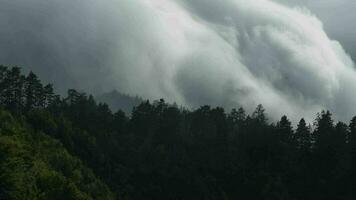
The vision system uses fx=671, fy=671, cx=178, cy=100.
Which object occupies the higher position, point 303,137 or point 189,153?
point 303,137

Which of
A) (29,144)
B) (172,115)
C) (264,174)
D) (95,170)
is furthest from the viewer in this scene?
(172,115)

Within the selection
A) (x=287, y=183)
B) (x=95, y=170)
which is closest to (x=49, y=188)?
(x=95, y=170)

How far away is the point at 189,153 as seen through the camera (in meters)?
189

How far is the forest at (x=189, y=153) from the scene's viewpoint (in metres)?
171

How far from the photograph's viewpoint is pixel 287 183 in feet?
600

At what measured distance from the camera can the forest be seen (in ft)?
560

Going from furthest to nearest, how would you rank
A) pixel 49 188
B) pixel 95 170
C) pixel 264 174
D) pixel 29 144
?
1. pixel 264 174
2. pixel 95 170
3. pixel 29 144
4. pixel 49 188

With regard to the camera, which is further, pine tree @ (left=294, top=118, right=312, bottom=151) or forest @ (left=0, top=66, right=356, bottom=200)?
pine tree @ (left=294, top=118, right=312, bottom=151)

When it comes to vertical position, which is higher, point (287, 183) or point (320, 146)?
point (320, 146)

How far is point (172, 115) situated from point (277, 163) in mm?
34500

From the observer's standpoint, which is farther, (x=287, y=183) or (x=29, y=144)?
(x=287, y=183)

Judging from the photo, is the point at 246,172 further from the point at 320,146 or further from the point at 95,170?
the point at 95,170

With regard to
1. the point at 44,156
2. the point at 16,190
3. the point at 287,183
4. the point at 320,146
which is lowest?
the point at 16,190

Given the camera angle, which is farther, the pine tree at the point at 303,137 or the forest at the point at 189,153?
the pine tree at the point at 303,137
